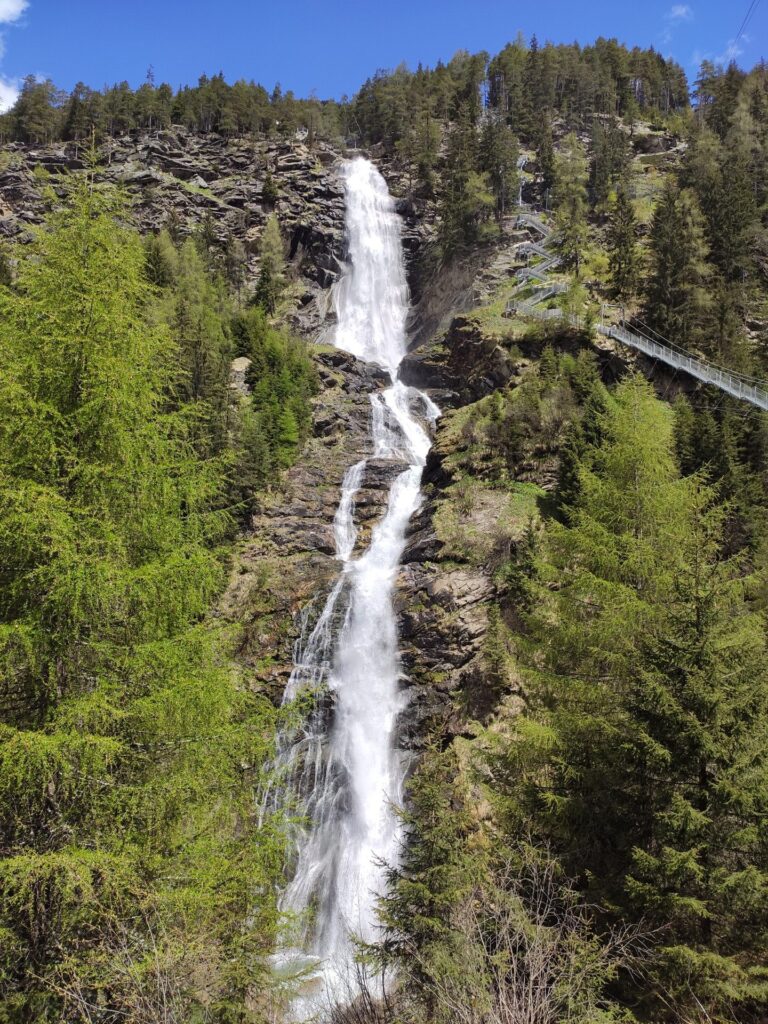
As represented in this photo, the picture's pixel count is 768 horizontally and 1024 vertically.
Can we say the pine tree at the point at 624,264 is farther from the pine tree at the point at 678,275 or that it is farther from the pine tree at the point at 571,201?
the pine tree at the point at 571,201

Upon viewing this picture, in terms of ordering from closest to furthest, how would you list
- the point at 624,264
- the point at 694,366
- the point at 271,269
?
the point at 694,366 < the point at 624,264 < the point at 271,269

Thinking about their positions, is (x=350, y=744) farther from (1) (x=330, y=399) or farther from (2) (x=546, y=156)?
(2) (x=546, y=156)

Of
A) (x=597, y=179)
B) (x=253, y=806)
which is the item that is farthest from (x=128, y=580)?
(x=597, y=179)

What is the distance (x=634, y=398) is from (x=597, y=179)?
5381 cm

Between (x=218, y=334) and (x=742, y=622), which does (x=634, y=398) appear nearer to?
(x=742, y=622)

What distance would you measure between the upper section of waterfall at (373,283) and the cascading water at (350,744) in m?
18.8

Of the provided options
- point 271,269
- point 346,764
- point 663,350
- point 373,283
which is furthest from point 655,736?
point 271,269

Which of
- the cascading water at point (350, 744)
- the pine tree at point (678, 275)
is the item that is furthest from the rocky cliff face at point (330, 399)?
the pine tree at point (678, 275)

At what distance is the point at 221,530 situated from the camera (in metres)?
8.12

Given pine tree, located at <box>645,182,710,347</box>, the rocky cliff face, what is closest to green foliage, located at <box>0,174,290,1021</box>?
the rocky cliff face

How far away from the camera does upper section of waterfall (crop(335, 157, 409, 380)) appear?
5197cm

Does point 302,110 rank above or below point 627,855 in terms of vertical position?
above

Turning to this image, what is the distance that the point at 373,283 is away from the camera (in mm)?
57750

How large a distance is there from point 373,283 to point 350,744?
1887 inches
